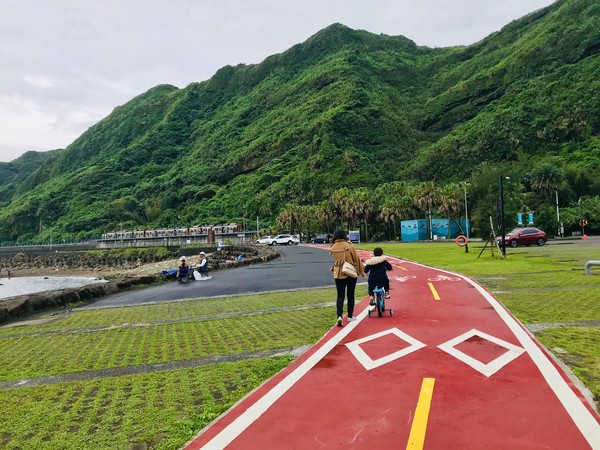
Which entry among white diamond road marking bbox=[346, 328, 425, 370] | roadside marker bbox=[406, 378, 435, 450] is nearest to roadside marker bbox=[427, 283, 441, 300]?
white diamond road marking bbox=[346, 328, 425, 370]

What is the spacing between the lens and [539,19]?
158 m

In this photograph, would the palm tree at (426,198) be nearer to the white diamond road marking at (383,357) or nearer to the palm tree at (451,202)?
the palm tree at (451,202)

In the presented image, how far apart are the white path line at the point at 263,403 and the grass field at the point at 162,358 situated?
0.93 ft

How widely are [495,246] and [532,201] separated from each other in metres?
45.5

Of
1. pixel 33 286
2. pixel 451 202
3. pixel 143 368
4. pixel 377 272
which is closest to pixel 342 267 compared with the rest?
pixel 377 272

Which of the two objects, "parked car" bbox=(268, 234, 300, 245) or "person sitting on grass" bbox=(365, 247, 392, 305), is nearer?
"person sitting on grass" bbox=(365, 247, 392, 305)

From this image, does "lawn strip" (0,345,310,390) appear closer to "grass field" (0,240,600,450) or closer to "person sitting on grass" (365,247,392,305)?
"grass field" (0,240,600,450)

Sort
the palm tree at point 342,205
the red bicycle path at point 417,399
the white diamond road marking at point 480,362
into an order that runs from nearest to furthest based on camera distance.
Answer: the red bicycle path at point 417,399, the white diamond road marking at point 480,362, the palm tree at point 342,205

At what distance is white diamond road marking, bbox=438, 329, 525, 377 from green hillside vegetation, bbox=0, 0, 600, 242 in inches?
1656

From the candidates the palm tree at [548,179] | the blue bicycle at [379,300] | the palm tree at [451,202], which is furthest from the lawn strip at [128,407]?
the palm tree at [548,179]

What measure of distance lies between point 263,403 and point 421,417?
59.3 inches

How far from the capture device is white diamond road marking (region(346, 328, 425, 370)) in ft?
18.0

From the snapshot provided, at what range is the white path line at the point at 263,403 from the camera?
358 cm

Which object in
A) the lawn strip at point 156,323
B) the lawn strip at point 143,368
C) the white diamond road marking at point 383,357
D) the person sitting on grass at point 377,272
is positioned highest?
→ the person sitting on grass at point 377,272
